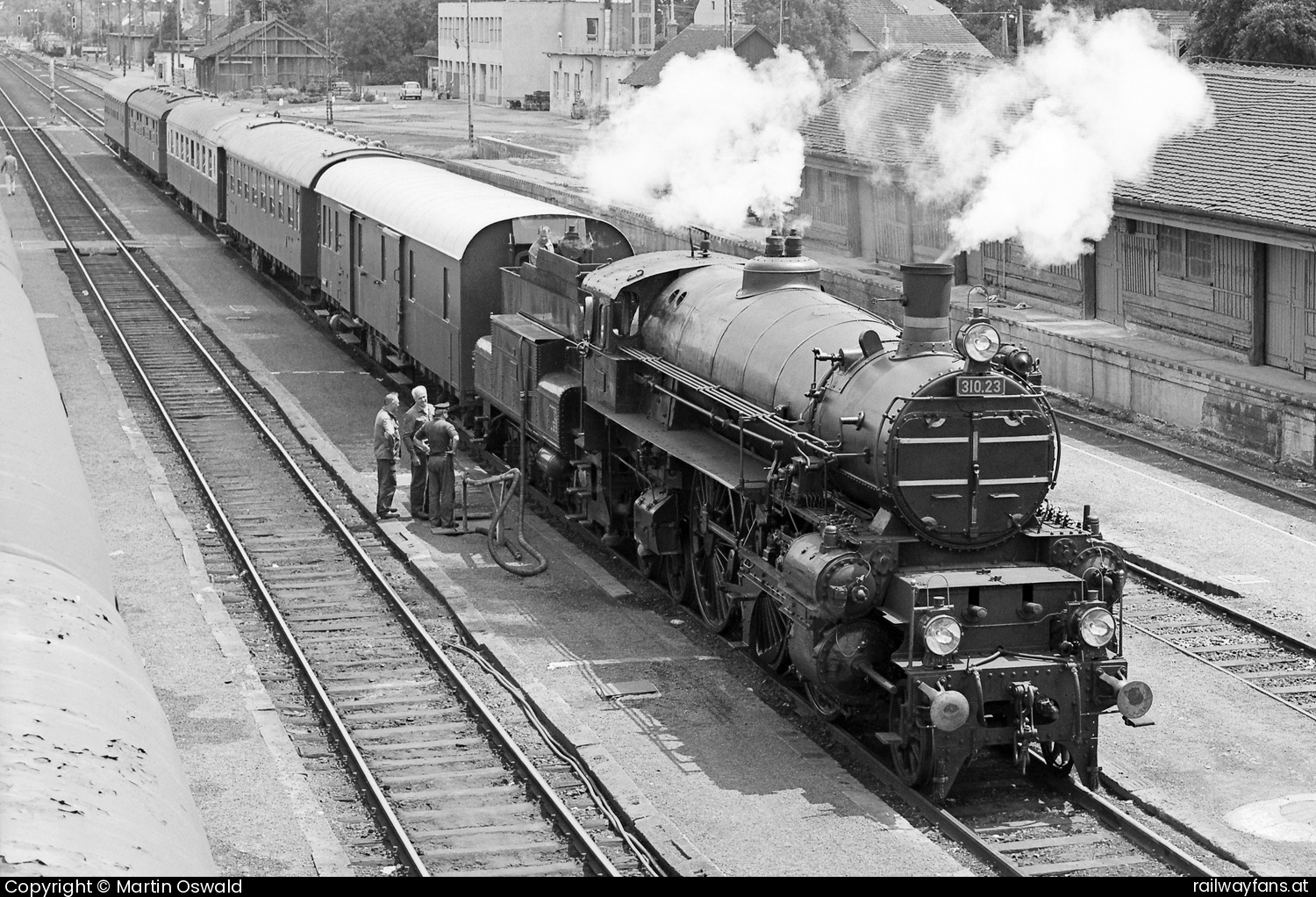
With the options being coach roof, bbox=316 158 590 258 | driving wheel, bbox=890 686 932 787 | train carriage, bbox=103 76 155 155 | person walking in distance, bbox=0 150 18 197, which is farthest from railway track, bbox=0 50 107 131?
driving wheel, bbox=890 686 932 787

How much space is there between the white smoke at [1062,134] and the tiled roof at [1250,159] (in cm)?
38

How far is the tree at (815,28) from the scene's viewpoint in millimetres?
52625

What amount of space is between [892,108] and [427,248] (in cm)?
1568

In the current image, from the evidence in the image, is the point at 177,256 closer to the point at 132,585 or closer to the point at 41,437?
the point at 132,585

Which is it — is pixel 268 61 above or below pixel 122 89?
above

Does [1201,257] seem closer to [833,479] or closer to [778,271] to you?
[778,271]

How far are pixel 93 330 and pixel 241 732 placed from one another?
19832 mm

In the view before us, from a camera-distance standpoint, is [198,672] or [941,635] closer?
[941,635]

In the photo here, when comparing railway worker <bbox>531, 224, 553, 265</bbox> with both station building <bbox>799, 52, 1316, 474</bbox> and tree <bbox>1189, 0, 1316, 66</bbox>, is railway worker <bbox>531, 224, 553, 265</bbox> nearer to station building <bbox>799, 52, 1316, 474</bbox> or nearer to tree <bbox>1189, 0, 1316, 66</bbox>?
station building <bbox>799, 52, 1316, 474</bbox>

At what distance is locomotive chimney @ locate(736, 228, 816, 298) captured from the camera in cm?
1355

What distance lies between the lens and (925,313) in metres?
11.1

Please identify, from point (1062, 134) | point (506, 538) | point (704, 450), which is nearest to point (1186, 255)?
point (1062, 134)

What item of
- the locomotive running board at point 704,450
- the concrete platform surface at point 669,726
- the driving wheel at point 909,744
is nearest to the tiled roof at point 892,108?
the concrete platform surface at point 669,726

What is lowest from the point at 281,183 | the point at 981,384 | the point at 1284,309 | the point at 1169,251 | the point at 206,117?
the point at 981,384
